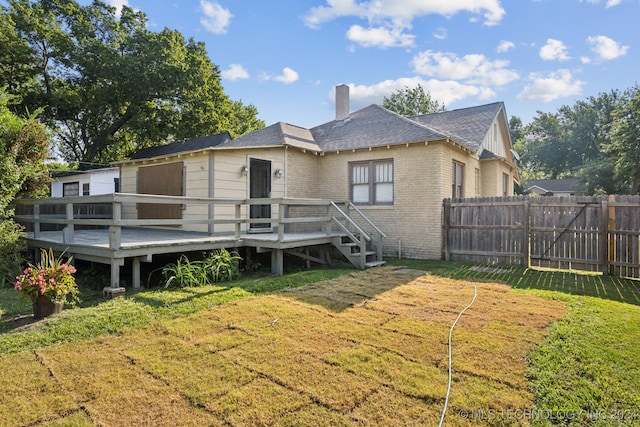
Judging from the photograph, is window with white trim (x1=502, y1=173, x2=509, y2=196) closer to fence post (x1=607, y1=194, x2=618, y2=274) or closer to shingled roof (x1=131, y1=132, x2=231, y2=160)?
fence post (x1=607, y1=194, x2=618, y2=274)

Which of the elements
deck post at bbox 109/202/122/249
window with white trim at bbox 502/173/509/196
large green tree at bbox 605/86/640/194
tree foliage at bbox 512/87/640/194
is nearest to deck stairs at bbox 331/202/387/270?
deck post at bbox 109/202/122/249

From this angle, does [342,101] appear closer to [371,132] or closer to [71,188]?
[371,132]

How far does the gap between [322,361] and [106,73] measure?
75.4 feet

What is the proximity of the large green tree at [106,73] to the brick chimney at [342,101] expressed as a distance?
11.8 metres

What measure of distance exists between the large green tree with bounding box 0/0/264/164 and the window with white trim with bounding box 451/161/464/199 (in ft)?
56.1

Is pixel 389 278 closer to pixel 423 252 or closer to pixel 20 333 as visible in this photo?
pixel 423 252

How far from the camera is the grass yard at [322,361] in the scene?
98.8 inches

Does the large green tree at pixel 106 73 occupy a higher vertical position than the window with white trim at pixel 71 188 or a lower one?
higher

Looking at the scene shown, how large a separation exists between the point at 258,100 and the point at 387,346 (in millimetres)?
33498

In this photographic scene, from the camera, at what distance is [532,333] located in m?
4.02

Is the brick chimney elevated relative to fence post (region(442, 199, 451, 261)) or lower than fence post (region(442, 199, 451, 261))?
elevated

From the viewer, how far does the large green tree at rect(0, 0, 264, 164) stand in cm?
2038

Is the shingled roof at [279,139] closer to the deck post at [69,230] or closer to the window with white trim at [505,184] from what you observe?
the deck post at [69,230]

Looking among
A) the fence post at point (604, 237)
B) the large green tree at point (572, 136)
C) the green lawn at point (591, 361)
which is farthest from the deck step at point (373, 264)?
the large green tree at point (572, 136)
